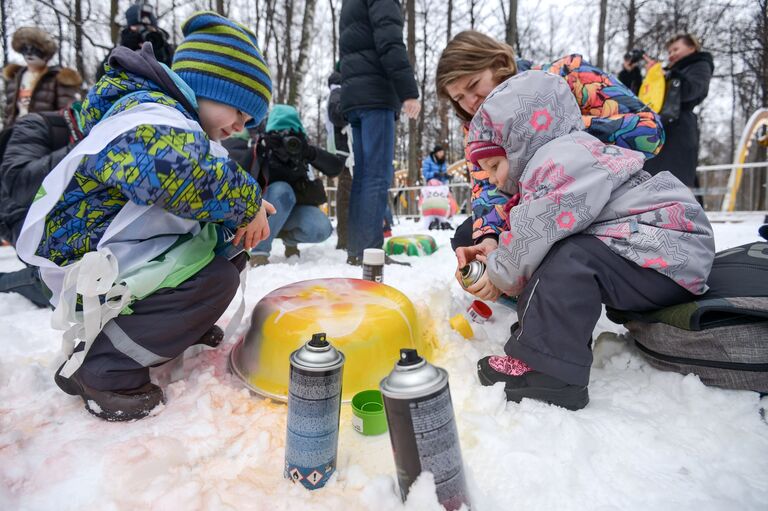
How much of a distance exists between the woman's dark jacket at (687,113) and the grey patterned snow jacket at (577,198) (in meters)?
2.95

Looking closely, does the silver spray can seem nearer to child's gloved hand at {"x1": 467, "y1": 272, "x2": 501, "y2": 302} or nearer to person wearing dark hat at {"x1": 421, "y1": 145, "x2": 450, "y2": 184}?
child's gloved hand at {"x1": 467, "y1": 272, "x2": 501, "y2": 302}

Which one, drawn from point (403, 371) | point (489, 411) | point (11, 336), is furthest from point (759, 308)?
point (11, 336)

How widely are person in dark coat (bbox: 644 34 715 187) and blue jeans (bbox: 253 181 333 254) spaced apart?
306 cm

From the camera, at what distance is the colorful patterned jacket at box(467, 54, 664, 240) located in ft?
6.03

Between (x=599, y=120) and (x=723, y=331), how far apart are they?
959 mm

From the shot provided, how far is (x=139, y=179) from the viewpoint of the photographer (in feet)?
3.93

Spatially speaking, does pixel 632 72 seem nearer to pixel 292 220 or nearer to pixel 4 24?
pixel 292 220

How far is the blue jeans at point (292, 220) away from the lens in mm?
3559

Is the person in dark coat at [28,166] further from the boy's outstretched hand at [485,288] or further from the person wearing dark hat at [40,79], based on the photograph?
the boy's outstretched hand at [485,288]

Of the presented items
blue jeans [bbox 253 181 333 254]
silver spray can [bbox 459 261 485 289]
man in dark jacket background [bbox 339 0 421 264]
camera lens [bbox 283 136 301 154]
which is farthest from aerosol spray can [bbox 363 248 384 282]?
camera lens [bbox 283 136 301 154]

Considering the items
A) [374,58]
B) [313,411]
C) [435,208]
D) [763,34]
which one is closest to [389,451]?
[313,411]

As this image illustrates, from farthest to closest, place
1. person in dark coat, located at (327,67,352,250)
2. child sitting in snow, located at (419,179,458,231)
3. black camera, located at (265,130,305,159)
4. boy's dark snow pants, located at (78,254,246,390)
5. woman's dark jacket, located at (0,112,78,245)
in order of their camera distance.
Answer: child sitting in snow, located at (419,179,458,231), person in dark coat, located at (327,67,352,250), black camera, located at (265,130,305,159), woman's dark jacket, located at (0,112,78,245), boy's dark snow pants, located at (78,254,246,390)

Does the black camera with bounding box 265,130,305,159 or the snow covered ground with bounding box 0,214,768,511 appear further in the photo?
the black camera with bounding box 265,130,305,159

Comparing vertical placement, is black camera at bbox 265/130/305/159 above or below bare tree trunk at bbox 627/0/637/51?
below
